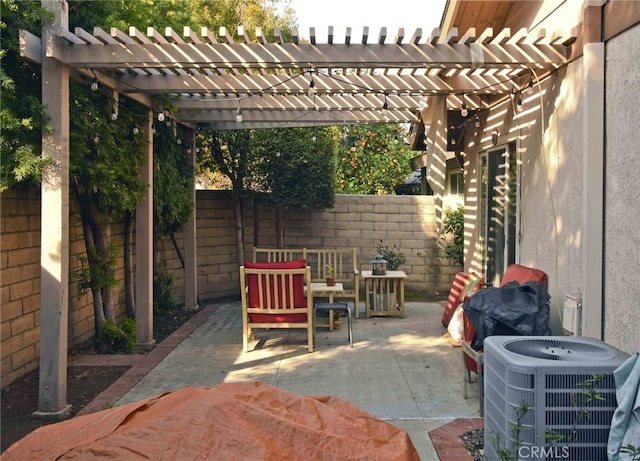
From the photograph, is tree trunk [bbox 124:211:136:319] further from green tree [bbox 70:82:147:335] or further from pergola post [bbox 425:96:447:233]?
pergola post [bbox 425:96:447:233]

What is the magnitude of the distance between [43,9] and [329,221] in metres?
6.89

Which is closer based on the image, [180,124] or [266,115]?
[266,115]

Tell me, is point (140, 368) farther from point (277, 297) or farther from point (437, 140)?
point (437, 140)

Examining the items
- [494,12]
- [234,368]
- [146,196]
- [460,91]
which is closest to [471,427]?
[234,368]

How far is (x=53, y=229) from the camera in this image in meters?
4.72

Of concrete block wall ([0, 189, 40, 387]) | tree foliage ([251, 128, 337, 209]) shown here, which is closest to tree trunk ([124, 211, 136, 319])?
concrete block wall ([0, 189, 40, 387])

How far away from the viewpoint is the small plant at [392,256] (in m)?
10.1

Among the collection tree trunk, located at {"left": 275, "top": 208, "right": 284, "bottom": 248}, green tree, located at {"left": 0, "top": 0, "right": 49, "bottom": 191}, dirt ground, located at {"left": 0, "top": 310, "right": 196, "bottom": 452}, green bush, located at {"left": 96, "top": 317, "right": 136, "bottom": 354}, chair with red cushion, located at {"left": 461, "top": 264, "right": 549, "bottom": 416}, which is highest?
green tree, located at {"left": 0, "top": 0, "right": 49, "bottom": 191}

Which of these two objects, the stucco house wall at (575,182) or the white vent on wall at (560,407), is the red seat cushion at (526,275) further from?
the white vent on wall at (560,407)

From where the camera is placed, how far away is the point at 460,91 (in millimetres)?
6746

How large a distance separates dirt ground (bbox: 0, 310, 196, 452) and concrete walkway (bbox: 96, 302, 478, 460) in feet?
0.94

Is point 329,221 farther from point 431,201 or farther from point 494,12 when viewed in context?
point 494,12

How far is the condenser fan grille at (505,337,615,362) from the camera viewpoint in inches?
120

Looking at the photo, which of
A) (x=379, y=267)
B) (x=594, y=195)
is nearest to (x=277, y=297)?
(x=379, y=267)
